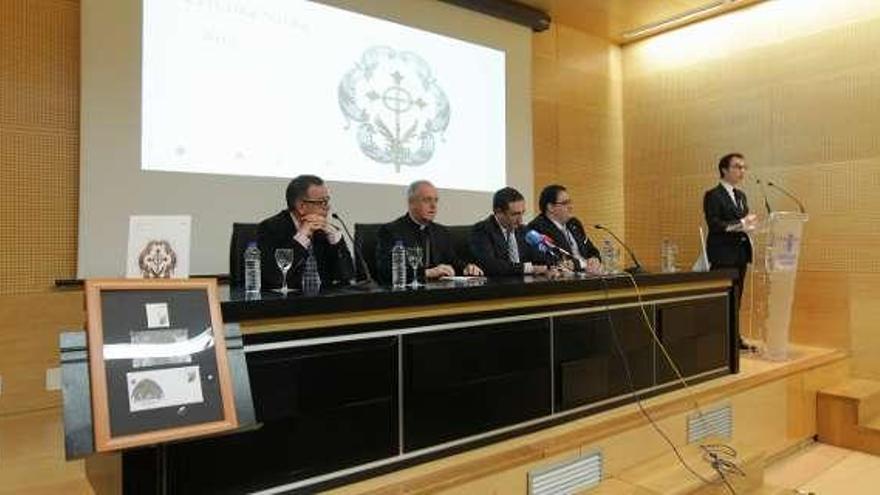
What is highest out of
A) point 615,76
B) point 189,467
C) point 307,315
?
point 615,76

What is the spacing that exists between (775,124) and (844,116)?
0.45 m

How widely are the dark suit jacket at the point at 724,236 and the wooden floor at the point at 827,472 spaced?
1154mm

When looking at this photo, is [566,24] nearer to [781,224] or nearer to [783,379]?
[781,224]

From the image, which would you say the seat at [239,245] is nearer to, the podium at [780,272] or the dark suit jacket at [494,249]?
the dark suit jacket at [494,249]

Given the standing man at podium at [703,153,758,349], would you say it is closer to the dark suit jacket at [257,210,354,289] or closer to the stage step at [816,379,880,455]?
the stage step at [816,379,880,455]

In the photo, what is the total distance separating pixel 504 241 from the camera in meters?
3.03

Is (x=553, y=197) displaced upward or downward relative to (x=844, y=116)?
downward

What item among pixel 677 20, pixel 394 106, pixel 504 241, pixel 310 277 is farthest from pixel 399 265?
pixel 677 20

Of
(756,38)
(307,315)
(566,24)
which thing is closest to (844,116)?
(756,38)

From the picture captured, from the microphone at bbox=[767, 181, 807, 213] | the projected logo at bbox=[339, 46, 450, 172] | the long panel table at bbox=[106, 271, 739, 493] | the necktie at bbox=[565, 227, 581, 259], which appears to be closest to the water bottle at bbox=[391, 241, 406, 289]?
the long panel table at bbox=[106, 271, 739, 493]

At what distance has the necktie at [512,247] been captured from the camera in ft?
9.96

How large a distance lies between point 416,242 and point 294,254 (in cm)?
82

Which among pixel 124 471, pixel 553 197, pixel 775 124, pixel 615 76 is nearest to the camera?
pixel 124 471

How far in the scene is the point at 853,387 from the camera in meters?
3.63
